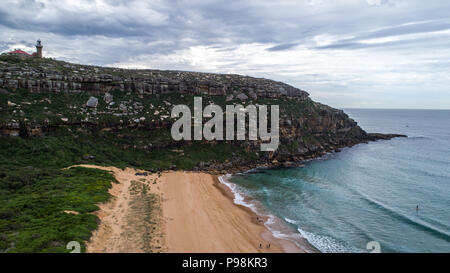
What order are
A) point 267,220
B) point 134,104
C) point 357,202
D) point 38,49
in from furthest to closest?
point 38,49 < point 134,104 < point 357,202 < point 267,220

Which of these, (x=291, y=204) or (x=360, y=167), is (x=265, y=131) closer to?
(x=360, y=167)

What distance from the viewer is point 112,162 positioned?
1297 inches

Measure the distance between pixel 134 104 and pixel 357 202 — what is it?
127 feet

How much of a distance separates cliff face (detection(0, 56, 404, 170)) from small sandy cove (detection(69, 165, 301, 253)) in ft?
38.0

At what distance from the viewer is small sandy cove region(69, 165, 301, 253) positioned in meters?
16.6

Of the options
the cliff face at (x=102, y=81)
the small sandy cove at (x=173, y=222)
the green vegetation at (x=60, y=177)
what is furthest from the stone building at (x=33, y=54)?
the small sandy cove at (x=173, y=222)

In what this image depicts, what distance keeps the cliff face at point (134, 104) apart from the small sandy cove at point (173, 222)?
1158 centimetres

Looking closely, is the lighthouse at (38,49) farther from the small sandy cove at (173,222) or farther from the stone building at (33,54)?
the small sandy cove at (173,222)

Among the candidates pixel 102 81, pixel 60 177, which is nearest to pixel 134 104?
pixel 102 81

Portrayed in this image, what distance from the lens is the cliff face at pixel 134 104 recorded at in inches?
1404

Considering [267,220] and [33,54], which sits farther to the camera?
[33,54]

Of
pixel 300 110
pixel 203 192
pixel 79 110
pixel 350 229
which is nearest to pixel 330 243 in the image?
pixel 350 229

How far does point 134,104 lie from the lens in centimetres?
4447

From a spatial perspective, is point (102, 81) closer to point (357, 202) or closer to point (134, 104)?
point (134, 104)
